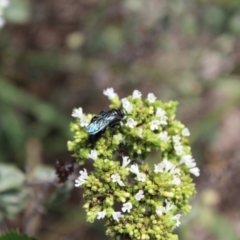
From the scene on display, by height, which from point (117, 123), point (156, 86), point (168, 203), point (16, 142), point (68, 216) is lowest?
point (168, 203)

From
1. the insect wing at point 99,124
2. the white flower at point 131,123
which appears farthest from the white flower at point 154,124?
the insect wing at point 99,124

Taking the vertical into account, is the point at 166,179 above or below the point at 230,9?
below

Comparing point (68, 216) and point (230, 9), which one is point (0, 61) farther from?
point (230, 9)

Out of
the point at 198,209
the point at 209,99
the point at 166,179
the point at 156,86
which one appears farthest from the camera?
the point at 209,99

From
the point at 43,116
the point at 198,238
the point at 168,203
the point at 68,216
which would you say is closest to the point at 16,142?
the point at 43,116

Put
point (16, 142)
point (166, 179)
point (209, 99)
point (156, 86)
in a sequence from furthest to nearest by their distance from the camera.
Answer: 1. point (209, 99)
2. point (156, 86)
3. point (16, 142)
4. point (166, 179)

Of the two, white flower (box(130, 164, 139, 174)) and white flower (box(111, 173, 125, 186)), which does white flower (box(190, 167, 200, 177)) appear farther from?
white flower (box(111, 173, 125, 186))

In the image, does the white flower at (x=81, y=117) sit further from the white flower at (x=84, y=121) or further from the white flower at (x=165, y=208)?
the white flower at (x=165, y=208)
